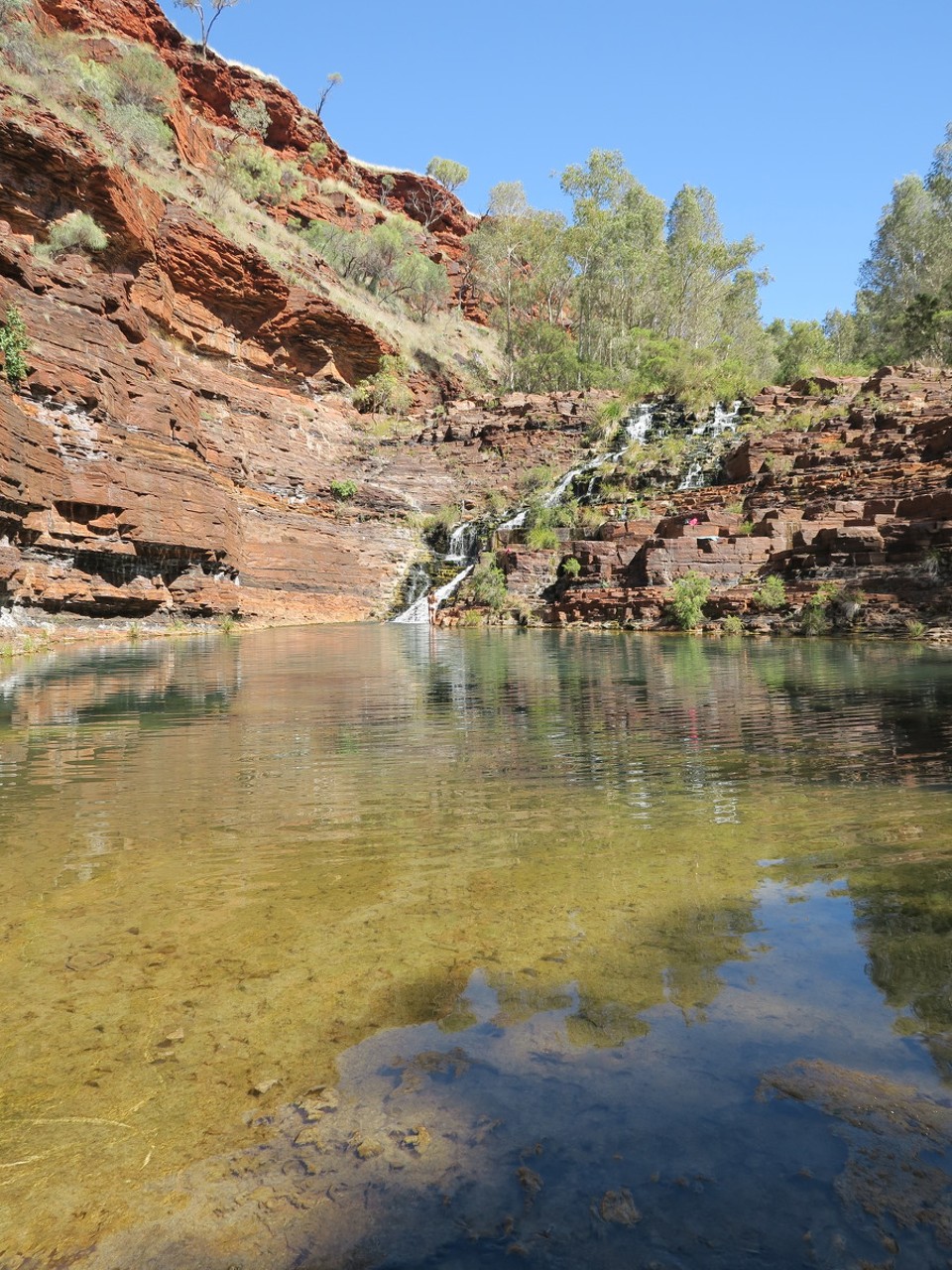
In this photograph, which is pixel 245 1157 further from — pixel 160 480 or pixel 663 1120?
pixel 160 480

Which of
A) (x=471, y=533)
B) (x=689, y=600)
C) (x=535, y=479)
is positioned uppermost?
(x=535, y=479)

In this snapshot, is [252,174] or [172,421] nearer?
[172,421]

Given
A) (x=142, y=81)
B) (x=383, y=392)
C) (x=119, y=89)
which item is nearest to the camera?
(x=119, y=89)

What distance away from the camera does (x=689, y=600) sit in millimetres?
20859

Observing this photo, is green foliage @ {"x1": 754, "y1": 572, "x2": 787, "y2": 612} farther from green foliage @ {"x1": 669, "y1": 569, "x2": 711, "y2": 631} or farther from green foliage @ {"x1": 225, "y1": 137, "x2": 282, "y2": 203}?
green foliage @ {"x1": 225, "y1": 137, "x2": 282, "y2": 203}

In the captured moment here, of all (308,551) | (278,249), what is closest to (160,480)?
(308,551)

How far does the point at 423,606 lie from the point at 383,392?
734 inches

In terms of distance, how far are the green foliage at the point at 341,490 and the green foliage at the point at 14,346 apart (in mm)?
17300

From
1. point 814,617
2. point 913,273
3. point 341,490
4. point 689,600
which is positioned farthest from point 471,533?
point 913,273

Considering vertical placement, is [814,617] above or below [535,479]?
below

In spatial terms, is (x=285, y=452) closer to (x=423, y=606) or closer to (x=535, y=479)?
(x=423, y=606)

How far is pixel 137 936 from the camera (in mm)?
2557

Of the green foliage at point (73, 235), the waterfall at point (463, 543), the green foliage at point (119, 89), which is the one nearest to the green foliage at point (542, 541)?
the waterfall at point (463, 543)

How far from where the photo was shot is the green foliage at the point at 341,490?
34.5 meters
